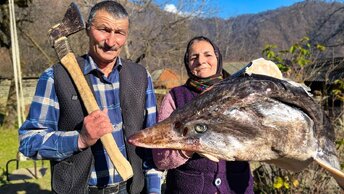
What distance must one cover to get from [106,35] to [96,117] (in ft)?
1.87

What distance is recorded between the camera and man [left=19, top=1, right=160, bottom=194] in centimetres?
222

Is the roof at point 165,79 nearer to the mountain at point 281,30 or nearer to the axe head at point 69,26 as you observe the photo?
the mountain at point 281,30

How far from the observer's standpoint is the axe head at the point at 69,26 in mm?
2404

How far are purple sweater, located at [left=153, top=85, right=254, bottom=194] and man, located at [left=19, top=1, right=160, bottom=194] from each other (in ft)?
0.56

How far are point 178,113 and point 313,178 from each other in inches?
161

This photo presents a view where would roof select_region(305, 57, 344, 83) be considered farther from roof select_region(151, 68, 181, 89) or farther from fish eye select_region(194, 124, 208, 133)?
roof select_region(151, 68, 181, 89)

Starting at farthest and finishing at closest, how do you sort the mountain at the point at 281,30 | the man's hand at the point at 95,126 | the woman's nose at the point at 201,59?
the mountain at the point at 281,30 < the woman's nose at the point at 201,59 < the man's hand at the point at 95,126

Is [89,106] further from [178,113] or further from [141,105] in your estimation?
[178,113]

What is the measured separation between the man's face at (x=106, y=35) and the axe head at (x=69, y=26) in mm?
83

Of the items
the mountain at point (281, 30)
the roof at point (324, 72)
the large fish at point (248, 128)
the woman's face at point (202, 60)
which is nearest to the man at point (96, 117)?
the woman's face at point (202, 60)

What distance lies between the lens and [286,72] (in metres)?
5.17

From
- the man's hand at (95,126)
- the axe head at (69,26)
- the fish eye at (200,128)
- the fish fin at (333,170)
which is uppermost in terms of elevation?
the axe head at (69,26)

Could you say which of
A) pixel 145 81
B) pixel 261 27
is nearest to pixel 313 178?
pixel 145 81

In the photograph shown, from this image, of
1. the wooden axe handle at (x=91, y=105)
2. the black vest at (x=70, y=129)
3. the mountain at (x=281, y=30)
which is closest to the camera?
the wooden axe handle at (x=91, y=105)
